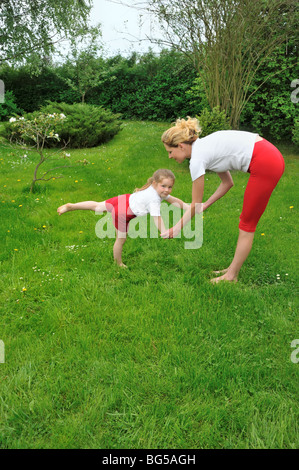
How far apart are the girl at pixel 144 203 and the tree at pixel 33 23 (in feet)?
44.1

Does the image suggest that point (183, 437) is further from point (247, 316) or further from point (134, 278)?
point (134, 278)

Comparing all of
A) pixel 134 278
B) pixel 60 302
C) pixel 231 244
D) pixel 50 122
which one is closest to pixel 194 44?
pixel 50 122

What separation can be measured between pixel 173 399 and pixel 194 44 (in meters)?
9.45

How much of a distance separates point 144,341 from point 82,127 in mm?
9991

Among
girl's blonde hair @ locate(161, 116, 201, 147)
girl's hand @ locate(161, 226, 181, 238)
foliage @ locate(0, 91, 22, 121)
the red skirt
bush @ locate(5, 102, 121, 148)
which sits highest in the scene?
foliage @ locate(0, 91, 22, 121)

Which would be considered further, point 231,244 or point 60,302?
point 231,244

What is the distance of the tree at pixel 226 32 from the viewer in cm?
814

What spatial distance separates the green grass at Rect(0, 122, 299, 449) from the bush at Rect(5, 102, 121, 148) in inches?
266

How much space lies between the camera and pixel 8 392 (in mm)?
2193

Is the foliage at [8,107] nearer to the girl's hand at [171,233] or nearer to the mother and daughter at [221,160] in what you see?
the mother and daughter at [221,160]

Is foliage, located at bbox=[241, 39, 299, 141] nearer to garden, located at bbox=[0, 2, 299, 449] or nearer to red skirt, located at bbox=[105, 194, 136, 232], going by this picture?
garden, located at bbox=[0, 2, 299, 449]

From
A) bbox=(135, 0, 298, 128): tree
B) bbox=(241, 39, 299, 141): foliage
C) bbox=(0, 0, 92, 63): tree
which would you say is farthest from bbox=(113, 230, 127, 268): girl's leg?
bbox=(0, 0, 92, 63): tree

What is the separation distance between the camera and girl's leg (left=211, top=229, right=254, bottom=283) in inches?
130

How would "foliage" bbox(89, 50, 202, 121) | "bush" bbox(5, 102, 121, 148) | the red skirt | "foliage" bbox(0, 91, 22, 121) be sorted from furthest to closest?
"foliage" bbox(89, 50, 202, 121) < "foliage" bbox(0, 91, 22, 121) < "bush" bbox(5, 102, 121, 148) < the red skirt
